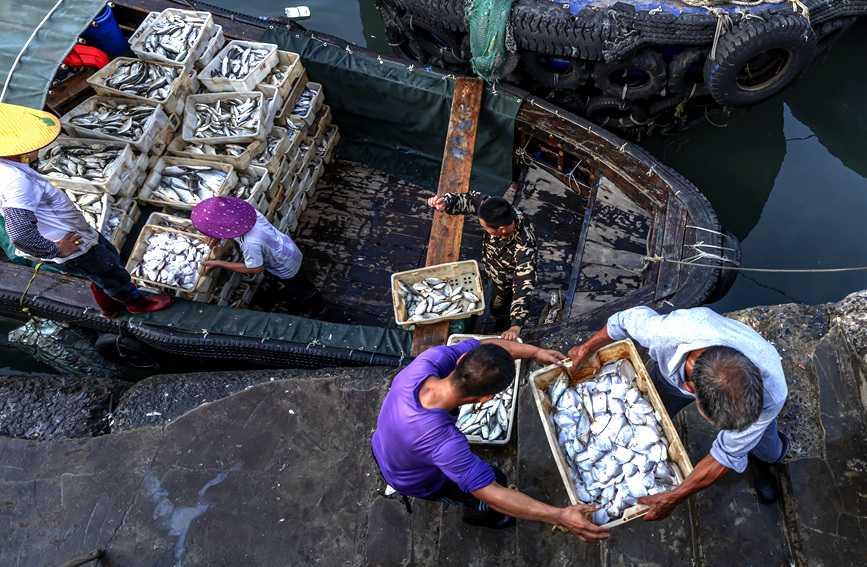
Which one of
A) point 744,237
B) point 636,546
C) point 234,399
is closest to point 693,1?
point 744,237

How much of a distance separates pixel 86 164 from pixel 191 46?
1527mm

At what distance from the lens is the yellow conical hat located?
11.1ft

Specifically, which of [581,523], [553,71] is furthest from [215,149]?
[581,523]

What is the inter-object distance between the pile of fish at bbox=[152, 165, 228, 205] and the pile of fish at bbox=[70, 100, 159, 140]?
414 mm

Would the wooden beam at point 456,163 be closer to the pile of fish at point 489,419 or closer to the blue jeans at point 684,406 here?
the pile of fish at point 489,419

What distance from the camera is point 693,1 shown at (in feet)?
15.3

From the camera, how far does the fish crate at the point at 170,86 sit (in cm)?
484

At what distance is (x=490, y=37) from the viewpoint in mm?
4934

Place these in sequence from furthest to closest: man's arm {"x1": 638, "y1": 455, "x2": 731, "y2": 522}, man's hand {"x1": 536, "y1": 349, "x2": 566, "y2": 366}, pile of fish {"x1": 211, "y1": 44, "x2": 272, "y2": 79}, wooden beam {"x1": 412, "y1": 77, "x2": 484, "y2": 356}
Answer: pile of fish {"x1": 211, "y1": 44, "x2": 272, "y2": 79} < wooden beam {"x1": 412, "y1": 77, "x2": 484, "y2": 356} < man's hand {"x1": 536, "y1": 349, "x2": 566, "y2": 366} < man's arm {"x1": 638, "y1": 455, "x2": 731, "y2": 522}

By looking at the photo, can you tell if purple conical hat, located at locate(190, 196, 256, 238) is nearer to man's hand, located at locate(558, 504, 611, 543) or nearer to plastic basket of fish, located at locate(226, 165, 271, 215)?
plastic basket of fish, located at locate(226, 165, 271, 215)

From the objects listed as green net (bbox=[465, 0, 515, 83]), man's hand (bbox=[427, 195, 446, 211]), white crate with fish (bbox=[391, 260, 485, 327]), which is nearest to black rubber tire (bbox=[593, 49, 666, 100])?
green net (bbox=[465, 0, 515, 83])

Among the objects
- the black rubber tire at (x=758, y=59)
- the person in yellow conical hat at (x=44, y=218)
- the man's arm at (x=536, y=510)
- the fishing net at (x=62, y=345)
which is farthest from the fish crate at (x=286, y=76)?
the man's arm at (x=536, y=510)

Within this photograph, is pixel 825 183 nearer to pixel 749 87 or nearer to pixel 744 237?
pixel 744 237

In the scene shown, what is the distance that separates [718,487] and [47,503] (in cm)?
427
